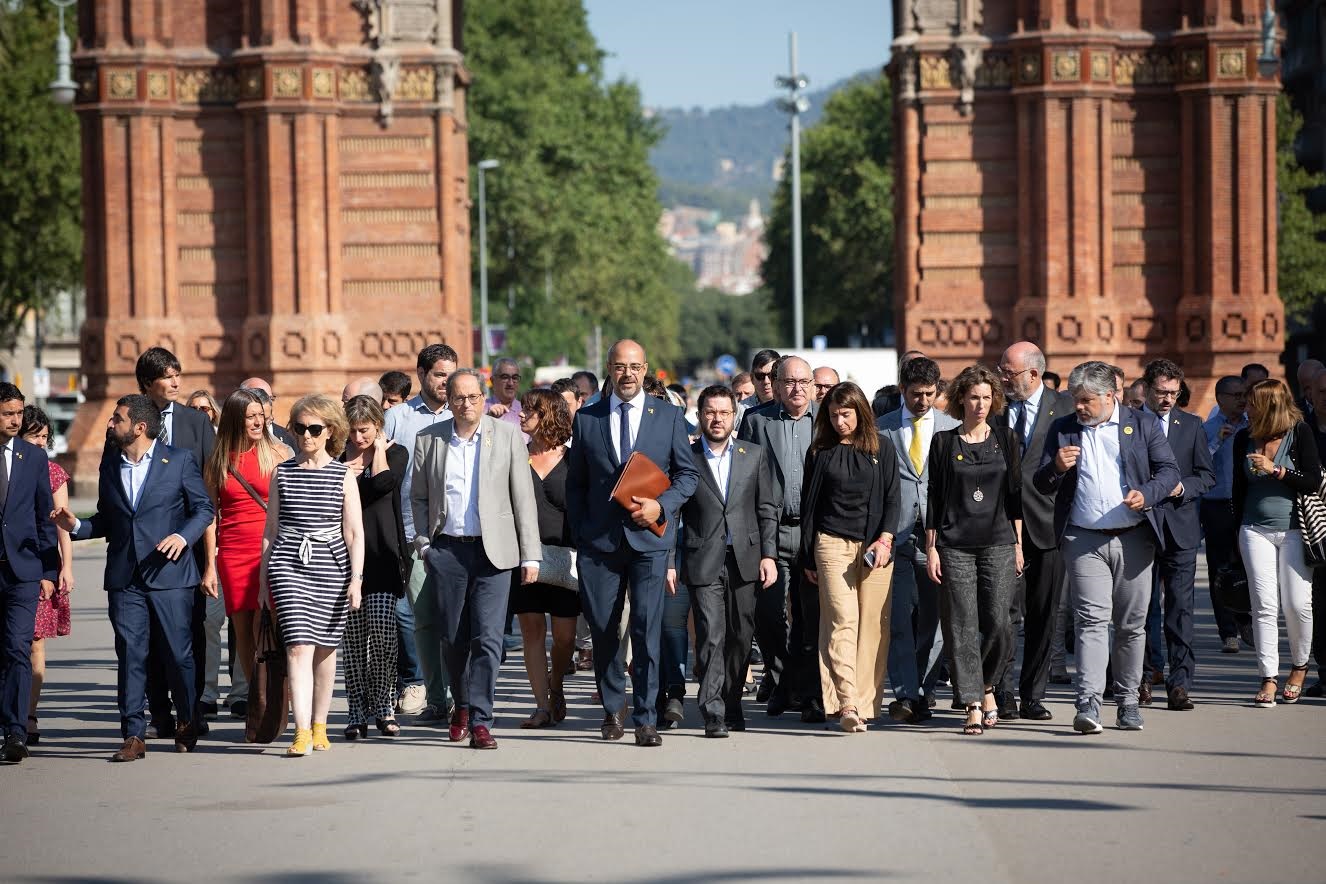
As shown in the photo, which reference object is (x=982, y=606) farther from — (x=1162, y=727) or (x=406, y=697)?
(x=406, y=697)

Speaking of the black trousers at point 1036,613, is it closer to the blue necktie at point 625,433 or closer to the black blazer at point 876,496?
the black blazer at point 876,496

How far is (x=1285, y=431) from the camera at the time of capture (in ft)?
44.0

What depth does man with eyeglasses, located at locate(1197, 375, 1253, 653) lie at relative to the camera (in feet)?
52.5

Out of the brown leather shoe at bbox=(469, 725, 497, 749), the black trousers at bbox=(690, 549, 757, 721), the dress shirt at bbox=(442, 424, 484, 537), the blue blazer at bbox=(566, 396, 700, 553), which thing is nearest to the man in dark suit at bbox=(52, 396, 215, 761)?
the dress shirt at bbox=(442, 424, 484, 537)

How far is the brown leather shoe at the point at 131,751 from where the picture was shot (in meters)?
11.4

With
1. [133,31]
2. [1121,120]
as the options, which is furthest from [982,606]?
[133,31]

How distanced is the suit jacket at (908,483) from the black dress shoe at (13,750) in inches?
201

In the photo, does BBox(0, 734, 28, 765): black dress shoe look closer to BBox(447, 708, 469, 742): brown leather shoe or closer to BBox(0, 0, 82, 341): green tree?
BBox(447, 708, 469, 742): brown leather shoe

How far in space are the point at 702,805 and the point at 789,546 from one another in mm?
3455

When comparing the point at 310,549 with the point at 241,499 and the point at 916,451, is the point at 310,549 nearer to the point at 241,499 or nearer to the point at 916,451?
the point at 241,499

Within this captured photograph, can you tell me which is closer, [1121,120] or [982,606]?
[982,606]

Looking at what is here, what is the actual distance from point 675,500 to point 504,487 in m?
0.98

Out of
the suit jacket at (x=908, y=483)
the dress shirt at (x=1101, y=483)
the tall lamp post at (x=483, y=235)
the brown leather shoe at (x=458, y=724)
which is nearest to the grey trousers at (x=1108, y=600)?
the dress shirt at (x=1101, y=483)

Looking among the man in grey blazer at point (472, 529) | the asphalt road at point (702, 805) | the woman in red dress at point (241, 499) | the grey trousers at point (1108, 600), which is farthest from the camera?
the woman in red dress at point (241, 499)
